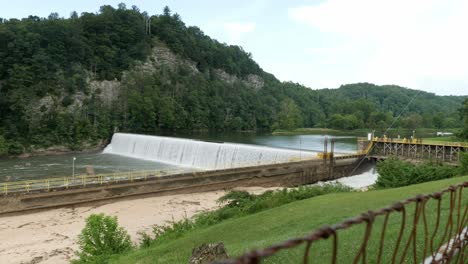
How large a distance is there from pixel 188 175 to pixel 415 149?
21.7 meters

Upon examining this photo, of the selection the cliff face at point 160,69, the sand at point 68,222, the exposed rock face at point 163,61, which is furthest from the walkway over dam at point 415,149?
the exposed rock face at point 163,61

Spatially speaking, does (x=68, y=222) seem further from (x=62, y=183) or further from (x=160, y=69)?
(x=160, y=69)

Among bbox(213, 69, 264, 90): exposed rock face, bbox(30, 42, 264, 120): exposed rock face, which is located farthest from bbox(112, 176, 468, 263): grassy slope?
bbox(213, 69, 264, 90): exposed rock face

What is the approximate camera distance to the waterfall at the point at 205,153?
1367 inches

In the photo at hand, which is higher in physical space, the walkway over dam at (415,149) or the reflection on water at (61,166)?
the walkway over dam at (415,149)

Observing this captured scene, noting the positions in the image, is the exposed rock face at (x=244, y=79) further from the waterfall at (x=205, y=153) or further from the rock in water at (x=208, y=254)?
the rock in water at (x=208, y=254)

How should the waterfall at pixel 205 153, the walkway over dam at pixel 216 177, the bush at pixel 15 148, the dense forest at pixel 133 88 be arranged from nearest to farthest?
the walkway over dam at pixel 216 177 < the waterfall at pixel 205 153 < the bush at pixel 15 148 < the dense forest at pixel 133 88

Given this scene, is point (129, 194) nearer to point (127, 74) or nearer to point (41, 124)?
point (41, 124)

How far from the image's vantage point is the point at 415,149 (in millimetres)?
34219

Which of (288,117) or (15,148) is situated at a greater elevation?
(288,117)

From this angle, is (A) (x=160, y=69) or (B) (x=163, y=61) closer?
(A) (x=160, y=69)

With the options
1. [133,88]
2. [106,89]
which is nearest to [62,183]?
[106,89]

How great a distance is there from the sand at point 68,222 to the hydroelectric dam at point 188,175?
657 mm

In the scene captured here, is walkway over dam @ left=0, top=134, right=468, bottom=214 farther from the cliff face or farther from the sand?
the cliff face
